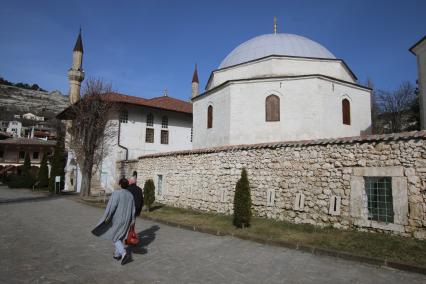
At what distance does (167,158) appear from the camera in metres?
16.2

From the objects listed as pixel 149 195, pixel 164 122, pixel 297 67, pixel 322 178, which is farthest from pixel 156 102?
pixel 322 178

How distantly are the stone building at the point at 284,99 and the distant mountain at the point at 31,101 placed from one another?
94922 mm

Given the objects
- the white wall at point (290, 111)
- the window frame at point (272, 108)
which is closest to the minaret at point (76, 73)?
the white wall at point (290, 111)

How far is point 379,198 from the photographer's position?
8.33m

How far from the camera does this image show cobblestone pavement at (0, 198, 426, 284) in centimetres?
498

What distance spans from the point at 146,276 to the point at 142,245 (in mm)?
2447

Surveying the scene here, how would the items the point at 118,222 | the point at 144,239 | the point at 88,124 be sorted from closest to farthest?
the point at 118,222 < the point at 144,239 < the point at 88,124

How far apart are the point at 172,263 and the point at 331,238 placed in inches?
165

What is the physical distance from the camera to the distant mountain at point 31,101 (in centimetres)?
9861

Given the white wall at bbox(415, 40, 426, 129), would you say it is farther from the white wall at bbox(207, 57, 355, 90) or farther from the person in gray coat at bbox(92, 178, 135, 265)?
the person in gray coat at bbox(92, 178, 135, 265)

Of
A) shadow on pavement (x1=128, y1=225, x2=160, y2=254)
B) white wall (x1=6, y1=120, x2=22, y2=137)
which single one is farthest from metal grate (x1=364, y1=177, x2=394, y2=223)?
white wall (x1=6, y1=120, x2=22, y2=137)

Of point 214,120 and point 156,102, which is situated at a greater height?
point 156,102

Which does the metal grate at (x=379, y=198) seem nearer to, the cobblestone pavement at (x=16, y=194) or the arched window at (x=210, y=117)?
the arched window at (x=210, y=117)

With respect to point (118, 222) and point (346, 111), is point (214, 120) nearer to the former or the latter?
point (346, 111)
